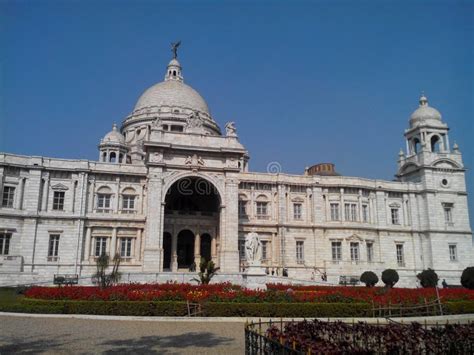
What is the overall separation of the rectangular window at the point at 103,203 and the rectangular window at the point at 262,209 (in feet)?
53.7

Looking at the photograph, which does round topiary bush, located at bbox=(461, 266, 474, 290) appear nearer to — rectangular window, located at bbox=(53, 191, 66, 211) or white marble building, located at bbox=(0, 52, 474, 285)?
white marble building, located at bbox=(0, 52, 474, 285)

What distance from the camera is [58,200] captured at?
43.5 m

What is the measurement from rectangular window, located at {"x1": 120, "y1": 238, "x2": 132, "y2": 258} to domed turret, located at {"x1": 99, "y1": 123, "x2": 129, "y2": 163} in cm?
1550

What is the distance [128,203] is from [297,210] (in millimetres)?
19061

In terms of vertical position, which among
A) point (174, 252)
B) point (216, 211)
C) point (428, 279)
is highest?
point (216, 211)

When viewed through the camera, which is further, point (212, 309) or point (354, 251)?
point (354, 251)

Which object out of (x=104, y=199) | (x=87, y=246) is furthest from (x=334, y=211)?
(x=87, y=246)

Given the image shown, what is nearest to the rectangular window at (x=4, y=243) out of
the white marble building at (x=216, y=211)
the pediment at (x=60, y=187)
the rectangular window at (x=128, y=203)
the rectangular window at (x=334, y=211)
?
the white marble building at (x=216, y=211)

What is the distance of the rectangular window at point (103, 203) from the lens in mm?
44531

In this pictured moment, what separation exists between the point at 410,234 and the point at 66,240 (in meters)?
39.1

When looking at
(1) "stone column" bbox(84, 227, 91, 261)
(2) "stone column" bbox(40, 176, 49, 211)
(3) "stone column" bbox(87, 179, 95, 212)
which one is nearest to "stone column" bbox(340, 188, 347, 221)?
(3) "stone column" bbox(87, 179, 95, 212)

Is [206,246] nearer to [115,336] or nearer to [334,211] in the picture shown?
[334,211]

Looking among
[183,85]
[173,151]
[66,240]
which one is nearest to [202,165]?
[173,151]

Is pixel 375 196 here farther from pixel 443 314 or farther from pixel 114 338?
pixel 114 338
